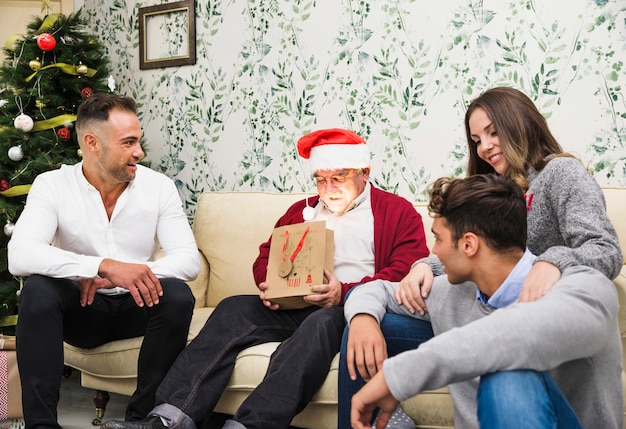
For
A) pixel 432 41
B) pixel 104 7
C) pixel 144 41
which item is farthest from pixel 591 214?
pixel 104 7

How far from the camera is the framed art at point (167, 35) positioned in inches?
143

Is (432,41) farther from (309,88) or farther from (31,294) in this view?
(31,294)

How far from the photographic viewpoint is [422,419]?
6.55 ft

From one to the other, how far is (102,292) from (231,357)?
1.97ft

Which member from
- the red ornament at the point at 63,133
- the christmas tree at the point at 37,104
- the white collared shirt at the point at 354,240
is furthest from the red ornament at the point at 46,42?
the white collared shirt at the point at 354,240

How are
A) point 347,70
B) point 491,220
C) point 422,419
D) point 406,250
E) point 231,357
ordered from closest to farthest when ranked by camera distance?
point 491,220
point 422,419
point 231,357
point 406,250
point 347,70

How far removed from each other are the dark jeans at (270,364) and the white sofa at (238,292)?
59 mm

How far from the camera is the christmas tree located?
3.22 m

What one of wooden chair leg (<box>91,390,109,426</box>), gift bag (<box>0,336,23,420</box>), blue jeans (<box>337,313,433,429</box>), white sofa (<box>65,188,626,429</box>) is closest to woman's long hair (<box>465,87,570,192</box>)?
white sofa (<box>65,188,626,429</box>)

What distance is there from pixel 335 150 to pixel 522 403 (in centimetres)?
147

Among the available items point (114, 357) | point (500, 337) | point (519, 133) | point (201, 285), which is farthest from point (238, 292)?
point (500, 337)

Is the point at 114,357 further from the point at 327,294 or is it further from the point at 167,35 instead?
the point at 167,35

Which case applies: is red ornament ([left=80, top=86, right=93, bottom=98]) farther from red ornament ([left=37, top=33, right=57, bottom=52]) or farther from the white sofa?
the white sofa

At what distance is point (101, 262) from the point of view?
233 cm
